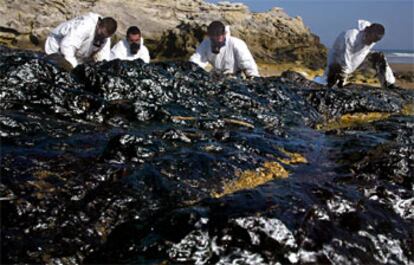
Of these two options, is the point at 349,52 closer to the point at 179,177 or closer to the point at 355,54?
the point at 355,54

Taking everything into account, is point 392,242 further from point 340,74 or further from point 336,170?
point 340,74

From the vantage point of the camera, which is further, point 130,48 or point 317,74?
point 317,74

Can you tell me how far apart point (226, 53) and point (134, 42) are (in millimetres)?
1939

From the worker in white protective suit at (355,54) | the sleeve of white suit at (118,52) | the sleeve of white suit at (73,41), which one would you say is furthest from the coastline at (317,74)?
the sleeve of white suit at (73,41)

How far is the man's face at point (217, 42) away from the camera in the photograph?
A: 9.66m

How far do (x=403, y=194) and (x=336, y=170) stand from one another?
59 cm

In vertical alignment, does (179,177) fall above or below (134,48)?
above

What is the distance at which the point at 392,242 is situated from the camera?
3111 mm

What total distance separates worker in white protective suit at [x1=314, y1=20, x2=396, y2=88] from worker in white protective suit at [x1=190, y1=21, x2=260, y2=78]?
203 cm

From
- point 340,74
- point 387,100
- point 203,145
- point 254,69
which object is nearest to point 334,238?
point 203,145

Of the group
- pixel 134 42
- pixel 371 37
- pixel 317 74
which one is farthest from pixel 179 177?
pixel 317 74

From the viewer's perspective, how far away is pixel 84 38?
8.91 m

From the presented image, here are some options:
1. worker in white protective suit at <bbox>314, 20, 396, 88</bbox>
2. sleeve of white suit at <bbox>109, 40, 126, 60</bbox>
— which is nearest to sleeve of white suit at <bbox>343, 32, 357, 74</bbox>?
worker in white protective suit at <bbox>314, 20, 396, 88</bbox>

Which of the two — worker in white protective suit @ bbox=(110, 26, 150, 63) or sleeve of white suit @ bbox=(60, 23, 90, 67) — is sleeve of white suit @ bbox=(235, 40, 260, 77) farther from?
sleeve of white suit @ bbox=(60, 23, 90, 67)
